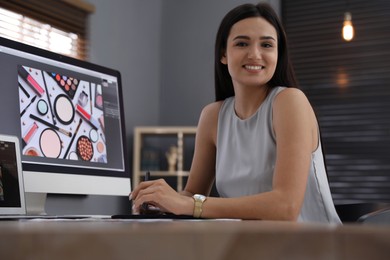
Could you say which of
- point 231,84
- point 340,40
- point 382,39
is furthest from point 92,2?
point 231,84

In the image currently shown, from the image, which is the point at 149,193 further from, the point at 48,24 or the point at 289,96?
the point at 48,24

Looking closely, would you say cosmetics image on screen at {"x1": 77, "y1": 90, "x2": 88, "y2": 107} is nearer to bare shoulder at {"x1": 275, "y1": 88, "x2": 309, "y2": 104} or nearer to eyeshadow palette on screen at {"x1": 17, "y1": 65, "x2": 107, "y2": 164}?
eyeshadow palette on screen at {"x1": 17, "y1": 65, "x2": 107, "y2": 164}

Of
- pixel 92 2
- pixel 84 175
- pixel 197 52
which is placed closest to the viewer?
pixel 84 175

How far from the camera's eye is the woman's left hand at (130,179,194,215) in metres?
1.25

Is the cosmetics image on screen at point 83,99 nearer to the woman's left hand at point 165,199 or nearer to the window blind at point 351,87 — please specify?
the woman's left hand at point 165,199

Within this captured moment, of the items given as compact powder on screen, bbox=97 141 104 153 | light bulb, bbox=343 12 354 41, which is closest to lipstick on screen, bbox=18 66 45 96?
compact powder on screen, bbox=97 141 104 153

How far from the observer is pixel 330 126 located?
4.99m

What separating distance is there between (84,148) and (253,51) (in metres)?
0.56

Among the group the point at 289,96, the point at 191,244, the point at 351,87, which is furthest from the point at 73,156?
the point at 351,87

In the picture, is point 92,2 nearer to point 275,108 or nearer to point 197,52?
point 197,52

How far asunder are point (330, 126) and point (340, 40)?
0.77 m

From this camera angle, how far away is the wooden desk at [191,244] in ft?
0.58

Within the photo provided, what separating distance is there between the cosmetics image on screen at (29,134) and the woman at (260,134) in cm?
29

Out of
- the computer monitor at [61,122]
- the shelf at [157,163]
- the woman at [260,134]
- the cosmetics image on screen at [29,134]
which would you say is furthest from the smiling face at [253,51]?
the shelf at [157,163]
